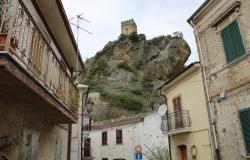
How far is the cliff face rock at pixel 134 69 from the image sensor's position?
182 feet

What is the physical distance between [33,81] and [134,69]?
2313 inches

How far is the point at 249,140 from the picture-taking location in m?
8.89

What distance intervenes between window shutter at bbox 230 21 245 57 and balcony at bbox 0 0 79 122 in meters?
6.12

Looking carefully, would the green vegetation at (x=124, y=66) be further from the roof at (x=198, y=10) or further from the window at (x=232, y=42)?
the window at (x=232, y=42)

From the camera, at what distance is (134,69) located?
63.5 m

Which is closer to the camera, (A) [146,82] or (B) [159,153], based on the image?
(B) [159,153]

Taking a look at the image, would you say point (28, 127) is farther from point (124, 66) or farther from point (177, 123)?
A: point (124, 66)

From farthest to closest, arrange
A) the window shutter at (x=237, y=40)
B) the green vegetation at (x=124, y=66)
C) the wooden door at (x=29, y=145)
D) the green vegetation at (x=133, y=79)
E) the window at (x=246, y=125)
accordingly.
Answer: the green vegetation at (x=124, y=66) → the green vegetation at (x=133, y=79) → the window shutter at (x=237, y=40) → the window at (x=246, y=125) → the wooden door at (x=29, y=145)

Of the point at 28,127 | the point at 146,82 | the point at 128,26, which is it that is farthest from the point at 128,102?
the point at 28,127

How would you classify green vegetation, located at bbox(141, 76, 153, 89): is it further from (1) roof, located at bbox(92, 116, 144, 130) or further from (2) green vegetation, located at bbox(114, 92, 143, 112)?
(1) roof, located at bbox(92, 116, 144, 130)

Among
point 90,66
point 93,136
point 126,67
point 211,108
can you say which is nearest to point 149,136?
point 93,136

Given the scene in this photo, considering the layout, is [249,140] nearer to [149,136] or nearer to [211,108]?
[211,108]

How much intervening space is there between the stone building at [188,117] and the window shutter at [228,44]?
8.21 feet

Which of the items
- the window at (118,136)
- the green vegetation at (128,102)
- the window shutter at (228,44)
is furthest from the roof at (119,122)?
the window shutter at (228,44)
